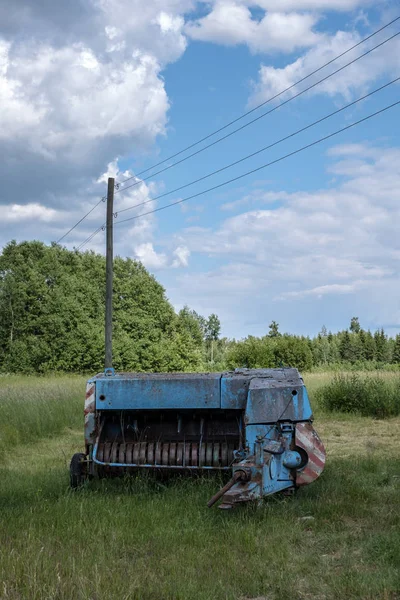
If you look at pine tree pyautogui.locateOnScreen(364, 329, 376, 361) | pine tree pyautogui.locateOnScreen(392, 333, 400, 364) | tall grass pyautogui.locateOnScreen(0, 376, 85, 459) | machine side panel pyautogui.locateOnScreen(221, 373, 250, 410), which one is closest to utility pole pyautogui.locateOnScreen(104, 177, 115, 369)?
tall grass pyautogui.locateOnScreen(0, 376, 85, 459)

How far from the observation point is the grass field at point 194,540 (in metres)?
4.22

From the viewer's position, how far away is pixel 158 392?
24.0 feet

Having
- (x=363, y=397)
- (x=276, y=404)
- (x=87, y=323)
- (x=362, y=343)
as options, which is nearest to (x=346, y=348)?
(x=362, y=343)

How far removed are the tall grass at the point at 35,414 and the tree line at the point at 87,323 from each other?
23.5 m

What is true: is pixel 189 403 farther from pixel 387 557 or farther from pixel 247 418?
pixel 387 557

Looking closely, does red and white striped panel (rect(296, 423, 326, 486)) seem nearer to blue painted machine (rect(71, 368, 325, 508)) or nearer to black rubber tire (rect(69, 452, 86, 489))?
blue painted machine (rect(71, 368, 325, 508))

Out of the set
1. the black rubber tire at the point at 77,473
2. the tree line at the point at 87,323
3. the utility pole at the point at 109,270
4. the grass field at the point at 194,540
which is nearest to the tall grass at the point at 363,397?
the utility pole at the point at 109,270

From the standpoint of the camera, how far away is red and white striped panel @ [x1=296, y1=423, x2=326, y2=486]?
6.34 metres

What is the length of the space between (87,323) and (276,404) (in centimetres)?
3616

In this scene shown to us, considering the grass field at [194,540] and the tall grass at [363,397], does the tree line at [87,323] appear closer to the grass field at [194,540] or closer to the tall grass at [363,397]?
the tall grass at [363,397]

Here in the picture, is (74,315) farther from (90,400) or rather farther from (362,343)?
(362,343)

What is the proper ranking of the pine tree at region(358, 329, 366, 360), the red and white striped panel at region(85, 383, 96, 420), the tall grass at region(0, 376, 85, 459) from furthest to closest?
the pine tree at region(358, 329, 366, 360)
the tall grass at region(0, 376, 85, 459)
the red and white striped panel at region(85, 383, 96, 420)

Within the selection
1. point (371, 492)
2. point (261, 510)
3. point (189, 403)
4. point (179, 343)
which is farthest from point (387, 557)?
point (179, 343)

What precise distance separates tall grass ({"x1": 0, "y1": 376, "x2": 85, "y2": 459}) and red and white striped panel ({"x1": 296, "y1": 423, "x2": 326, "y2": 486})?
6.31m
